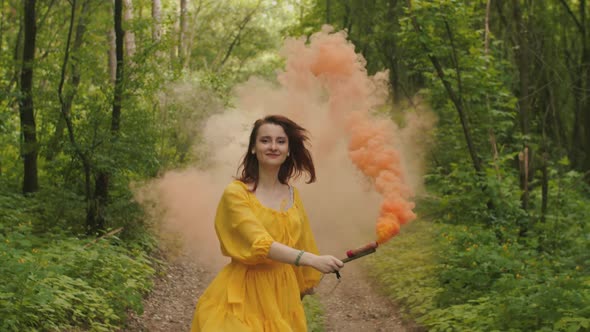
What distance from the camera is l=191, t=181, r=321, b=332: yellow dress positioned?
360cm

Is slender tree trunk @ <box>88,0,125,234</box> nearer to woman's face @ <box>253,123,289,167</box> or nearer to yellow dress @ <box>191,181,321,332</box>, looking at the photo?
woman's face @ <box>253,123,289,167</box>

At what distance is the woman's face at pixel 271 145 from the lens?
3.90 m

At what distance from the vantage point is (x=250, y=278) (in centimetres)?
378

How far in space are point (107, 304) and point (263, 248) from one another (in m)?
3.98

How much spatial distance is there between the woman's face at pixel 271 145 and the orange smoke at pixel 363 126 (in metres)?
0.70

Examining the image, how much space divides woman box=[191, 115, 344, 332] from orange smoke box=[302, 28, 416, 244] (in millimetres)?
552

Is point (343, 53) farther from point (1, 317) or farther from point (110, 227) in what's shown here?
point (110, 227)

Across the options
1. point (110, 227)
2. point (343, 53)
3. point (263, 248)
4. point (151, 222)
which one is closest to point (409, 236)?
point (151, 222)

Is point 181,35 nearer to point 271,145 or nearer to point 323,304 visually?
point 323,304

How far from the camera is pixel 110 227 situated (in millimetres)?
9852

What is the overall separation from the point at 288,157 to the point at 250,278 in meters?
0.79

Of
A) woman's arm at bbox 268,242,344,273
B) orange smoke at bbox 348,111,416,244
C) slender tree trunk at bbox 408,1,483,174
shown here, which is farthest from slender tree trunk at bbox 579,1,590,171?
woman's arm at bbox 268,242,344,273

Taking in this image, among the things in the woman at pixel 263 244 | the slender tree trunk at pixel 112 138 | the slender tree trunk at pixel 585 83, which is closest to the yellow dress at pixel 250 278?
the woman at pixel 263 244

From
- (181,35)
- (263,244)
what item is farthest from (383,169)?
(181,35)
